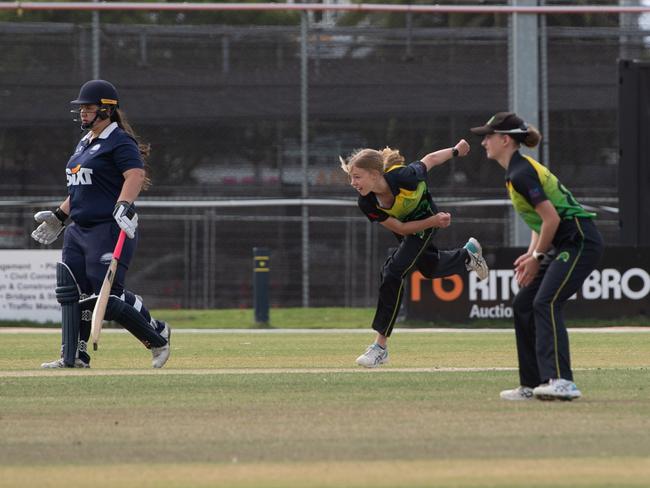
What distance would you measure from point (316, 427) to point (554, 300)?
175cm

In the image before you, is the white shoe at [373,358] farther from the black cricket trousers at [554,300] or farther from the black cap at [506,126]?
the black cap at [506,126]

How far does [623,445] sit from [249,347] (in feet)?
28.0

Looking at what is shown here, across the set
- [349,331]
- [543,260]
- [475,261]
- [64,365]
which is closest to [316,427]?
[543,260]

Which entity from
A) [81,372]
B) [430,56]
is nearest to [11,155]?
[430,56]

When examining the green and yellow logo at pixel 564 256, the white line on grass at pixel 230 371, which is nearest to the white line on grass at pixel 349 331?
the white line on grass at pixel 230 371

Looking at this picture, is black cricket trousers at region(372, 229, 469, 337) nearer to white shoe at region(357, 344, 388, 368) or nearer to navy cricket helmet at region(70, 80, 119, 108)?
white shoe at region(357, 344, 388, 368)

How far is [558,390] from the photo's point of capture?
25.7ft

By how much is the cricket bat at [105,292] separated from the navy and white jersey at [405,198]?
186cm

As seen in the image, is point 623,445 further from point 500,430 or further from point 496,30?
Answer: point 496,30

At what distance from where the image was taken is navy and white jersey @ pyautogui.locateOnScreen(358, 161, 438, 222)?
10.6 m

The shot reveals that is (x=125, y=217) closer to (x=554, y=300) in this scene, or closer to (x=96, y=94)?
(x=96, y=94)

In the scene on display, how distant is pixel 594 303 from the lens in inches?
789

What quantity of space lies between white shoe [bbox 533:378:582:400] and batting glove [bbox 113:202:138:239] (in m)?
3.54

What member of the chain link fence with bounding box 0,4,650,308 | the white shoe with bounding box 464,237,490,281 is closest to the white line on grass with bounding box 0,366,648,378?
the white shoe with bounding box 464,237,490,281
